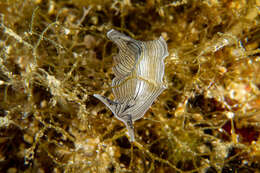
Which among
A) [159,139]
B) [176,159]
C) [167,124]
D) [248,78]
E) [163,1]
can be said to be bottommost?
[176,159]

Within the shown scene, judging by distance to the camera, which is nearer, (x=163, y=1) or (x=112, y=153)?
(x=112, y=153)

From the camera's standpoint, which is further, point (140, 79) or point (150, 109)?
point (150, 109)

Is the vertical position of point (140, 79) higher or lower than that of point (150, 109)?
higher

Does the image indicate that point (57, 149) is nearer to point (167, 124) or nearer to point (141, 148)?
point (141, 148)

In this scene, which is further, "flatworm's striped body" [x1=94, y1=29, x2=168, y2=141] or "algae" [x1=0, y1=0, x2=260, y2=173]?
"algae" [x1=0, y1=0, x2=260, y2=173]

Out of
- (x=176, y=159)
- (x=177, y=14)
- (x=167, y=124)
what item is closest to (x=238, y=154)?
(x=176, y=159)

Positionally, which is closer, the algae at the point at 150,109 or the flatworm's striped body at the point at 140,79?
the flatworm's striped body at the point at 140,79

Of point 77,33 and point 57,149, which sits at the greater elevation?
point 77,33

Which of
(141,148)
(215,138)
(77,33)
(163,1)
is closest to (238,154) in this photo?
(215,138)

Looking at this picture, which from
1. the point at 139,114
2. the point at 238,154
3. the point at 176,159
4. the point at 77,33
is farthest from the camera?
the point at 77,33

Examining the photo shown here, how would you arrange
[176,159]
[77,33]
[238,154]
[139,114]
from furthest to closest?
[77,33], [176,159], [238,154], [139,114]
